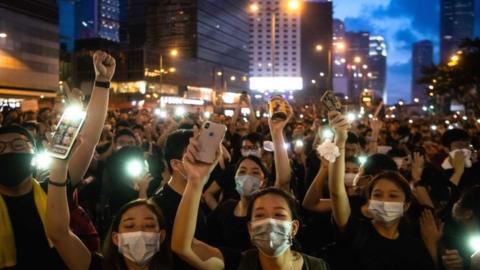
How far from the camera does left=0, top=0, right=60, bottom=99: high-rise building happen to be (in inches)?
2226

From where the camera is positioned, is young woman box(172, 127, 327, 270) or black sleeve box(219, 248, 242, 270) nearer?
young woman box(172, 127, 327, 270)

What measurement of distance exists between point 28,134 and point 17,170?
333 mm

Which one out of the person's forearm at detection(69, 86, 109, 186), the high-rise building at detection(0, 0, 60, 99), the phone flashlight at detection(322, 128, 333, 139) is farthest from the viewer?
the high-rise building at detection(0, 0, 60, 99)

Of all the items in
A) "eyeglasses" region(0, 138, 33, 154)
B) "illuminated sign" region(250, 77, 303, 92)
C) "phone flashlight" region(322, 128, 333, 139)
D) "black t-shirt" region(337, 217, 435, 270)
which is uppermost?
"illuminated sign" region(250, 77, 303, 92)

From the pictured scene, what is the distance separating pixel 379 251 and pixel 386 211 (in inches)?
12.0

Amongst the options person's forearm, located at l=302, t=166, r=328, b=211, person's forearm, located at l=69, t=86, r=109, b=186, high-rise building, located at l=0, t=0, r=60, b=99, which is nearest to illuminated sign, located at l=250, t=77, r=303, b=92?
high-rise building, located at l=0, t=0, r=60, b=99

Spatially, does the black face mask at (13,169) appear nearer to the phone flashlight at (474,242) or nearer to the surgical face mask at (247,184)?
the surgical face mask at (247,184)

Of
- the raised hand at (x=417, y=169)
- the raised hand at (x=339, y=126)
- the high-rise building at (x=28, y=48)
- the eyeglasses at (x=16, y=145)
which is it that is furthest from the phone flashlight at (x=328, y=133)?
the high-rise building at (x=28, y=48)

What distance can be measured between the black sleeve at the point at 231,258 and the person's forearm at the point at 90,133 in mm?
1234

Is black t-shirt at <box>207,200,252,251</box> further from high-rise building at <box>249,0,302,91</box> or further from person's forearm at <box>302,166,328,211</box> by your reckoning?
high-rise building at <box>249,0,302,91</box>

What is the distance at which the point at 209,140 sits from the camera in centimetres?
321

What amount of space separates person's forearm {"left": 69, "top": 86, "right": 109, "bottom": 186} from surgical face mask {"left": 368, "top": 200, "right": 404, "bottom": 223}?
2.14m

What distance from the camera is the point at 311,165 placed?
7.63 m

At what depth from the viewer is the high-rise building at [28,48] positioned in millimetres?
56531
